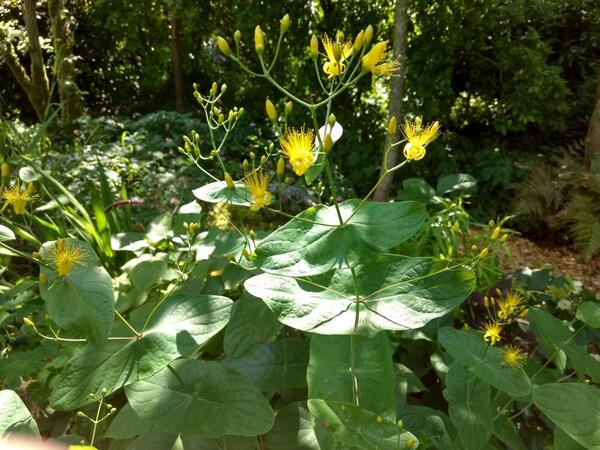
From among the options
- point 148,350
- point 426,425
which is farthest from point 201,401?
point 426,425

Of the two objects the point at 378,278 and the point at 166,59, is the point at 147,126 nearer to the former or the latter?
the point at 166,59

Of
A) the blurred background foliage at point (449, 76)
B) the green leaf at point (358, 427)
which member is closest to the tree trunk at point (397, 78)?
the blurred background foliage at point (449, 76)

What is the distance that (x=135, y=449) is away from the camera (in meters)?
0.78

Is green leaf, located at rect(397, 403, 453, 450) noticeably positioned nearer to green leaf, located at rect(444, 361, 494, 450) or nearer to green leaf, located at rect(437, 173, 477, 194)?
green leaf, located at rect(444, 361, 494, 450)

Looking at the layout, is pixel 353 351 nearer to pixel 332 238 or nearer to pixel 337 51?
pixel 332 238

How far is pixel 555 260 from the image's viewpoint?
12.5 ft

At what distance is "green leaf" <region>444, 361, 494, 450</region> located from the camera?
0.72 m

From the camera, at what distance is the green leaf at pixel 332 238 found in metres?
0.64

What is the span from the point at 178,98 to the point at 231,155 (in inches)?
63.1

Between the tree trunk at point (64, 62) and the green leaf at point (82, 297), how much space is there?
4032 mm

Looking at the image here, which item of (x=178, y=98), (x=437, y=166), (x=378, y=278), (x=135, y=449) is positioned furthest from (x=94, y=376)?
(x=178, y=98)

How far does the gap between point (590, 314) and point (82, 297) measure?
0.83 meters

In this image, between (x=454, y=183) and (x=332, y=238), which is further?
(x=454, y=183)

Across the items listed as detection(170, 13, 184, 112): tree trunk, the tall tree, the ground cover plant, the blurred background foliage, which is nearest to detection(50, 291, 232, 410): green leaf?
the ground cover plant
